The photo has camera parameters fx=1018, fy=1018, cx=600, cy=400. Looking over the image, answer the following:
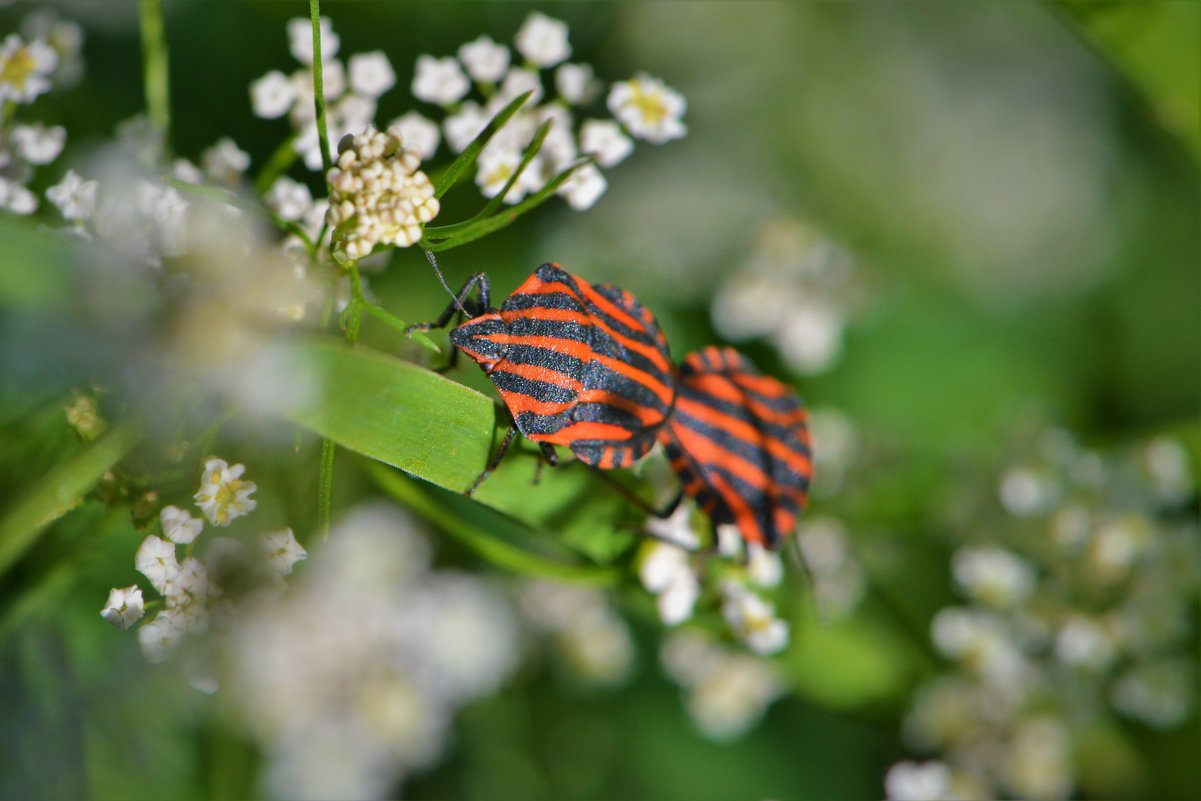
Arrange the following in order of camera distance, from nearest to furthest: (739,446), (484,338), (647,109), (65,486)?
(65,486), (484,338), (647,109), (739,446)

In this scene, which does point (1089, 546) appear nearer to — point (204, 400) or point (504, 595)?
point (504, 595)

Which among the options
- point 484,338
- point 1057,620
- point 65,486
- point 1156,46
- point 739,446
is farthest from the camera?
point 1057,620

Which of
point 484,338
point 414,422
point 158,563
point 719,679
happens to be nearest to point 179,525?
point 158,563

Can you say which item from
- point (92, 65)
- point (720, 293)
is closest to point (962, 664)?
point (720, 293)

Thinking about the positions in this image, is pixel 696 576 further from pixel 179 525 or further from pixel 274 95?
pixel 274 95

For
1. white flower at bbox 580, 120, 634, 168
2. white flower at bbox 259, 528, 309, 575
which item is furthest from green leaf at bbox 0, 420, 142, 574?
white flower at bbox 580, 120, 634, 168

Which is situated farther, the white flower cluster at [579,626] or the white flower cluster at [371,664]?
the white flower cluster at [579,626]

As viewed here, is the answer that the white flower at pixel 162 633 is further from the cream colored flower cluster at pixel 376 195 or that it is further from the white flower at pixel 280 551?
the cream colored flower cluster at pixel 376 195

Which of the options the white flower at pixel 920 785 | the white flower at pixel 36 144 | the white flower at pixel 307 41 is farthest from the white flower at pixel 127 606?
the white flower at pixel 920 785
